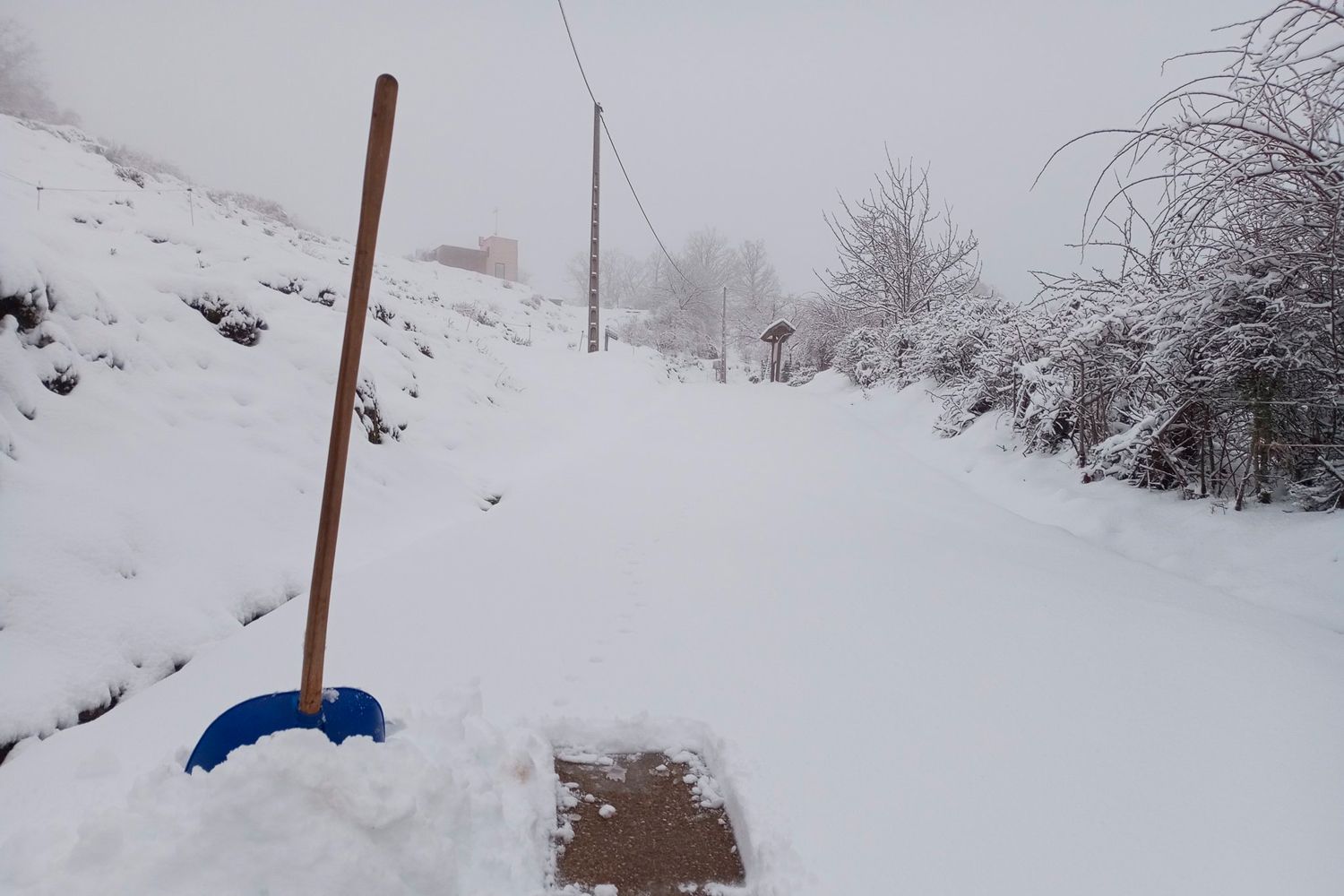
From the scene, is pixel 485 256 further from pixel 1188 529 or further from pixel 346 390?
pixel 346 390

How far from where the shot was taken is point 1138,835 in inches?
44.6

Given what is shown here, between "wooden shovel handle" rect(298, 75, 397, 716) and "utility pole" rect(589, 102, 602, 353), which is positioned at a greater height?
"utility pole" rect(589, 102, 602, 353)

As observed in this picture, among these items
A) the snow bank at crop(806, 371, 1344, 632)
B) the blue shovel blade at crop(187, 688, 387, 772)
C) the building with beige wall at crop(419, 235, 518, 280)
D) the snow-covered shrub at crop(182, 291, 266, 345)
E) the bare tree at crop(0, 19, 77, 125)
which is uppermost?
the building with beige wall at crop(419, 235, 518, 280)

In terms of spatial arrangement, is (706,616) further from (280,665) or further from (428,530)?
(428,530)

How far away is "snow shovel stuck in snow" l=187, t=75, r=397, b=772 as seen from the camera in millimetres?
1024

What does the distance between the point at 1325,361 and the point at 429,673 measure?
144 inches

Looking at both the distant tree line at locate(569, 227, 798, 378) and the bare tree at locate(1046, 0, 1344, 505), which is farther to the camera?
the distant tree line at locate(569, 227, 798, 378)

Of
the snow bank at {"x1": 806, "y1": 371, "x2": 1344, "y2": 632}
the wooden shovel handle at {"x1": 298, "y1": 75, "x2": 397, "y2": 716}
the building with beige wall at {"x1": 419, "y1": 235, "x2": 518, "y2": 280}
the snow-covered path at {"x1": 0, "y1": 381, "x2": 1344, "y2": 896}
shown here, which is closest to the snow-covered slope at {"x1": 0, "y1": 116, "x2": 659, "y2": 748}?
the snow-covered path at {"x1": 0, "y1": 381, "x2": 1344, "y2": 896}

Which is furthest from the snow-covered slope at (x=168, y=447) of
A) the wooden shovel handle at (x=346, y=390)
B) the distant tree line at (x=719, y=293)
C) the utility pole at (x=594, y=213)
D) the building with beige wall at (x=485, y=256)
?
the building with beige wall at (x=485, y=256)

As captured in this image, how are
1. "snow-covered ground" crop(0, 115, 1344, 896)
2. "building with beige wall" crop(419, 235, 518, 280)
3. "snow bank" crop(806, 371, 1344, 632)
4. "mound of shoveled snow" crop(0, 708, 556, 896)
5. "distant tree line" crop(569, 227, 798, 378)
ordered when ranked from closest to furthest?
"mound of shoveled snow" crop(0, 708, 556, 896), "snow-covered ground" crop(0, 115, 1344, 896), "snow bank" crop(806, 371, 1344, 632), "distant tree line" crop(569, 227, 798, 378), "building with beige wall" crop(419, 235, 518, 280)

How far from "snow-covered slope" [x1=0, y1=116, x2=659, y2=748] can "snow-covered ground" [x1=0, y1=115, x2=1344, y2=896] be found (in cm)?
1

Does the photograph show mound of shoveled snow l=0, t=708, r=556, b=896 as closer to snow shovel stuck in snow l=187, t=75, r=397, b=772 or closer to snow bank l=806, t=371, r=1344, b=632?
snow shovel stuck in snow l=187, t=75, r=397, b=772

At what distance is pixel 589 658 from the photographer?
184 cm

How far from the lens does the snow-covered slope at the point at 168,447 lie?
62.2 inches
